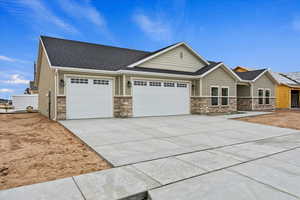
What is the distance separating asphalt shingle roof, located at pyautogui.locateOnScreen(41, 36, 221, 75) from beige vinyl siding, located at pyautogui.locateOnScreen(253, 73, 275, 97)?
21.5 ft

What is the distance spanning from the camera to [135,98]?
11.4 metres

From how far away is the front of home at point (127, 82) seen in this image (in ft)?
33.2

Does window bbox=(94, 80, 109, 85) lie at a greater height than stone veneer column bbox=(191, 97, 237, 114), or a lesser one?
greater

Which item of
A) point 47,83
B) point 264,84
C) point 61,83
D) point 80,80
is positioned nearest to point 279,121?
point 264,84

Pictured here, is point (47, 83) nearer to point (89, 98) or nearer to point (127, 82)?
point (89, 98)

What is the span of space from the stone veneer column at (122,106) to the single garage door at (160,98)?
392 millimetres

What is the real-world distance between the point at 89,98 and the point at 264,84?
1660 centimetres

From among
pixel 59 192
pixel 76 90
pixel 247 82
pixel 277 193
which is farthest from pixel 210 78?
pixel 59 192

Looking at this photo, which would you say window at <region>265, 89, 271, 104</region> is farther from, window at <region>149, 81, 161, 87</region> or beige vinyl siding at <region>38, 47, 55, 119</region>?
beige vinyl siding at <region>38, 47, 55, 119</region>

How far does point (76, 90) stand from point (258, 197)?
9777 mm

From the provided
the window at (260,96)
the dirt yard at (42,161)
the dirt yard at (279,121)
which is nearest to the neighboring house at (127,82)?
the dirt yard at (279,121)

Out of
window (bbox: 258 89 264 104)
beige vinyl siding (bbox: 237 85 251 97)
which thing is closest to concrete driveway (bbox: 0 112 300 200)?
beige vinyl siding (bbox: 237 85 251 97)

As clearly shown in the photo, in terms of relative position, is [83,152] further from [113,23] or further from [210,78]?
[113,23]

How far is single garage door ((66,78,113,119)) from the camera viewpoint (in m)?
10.1
